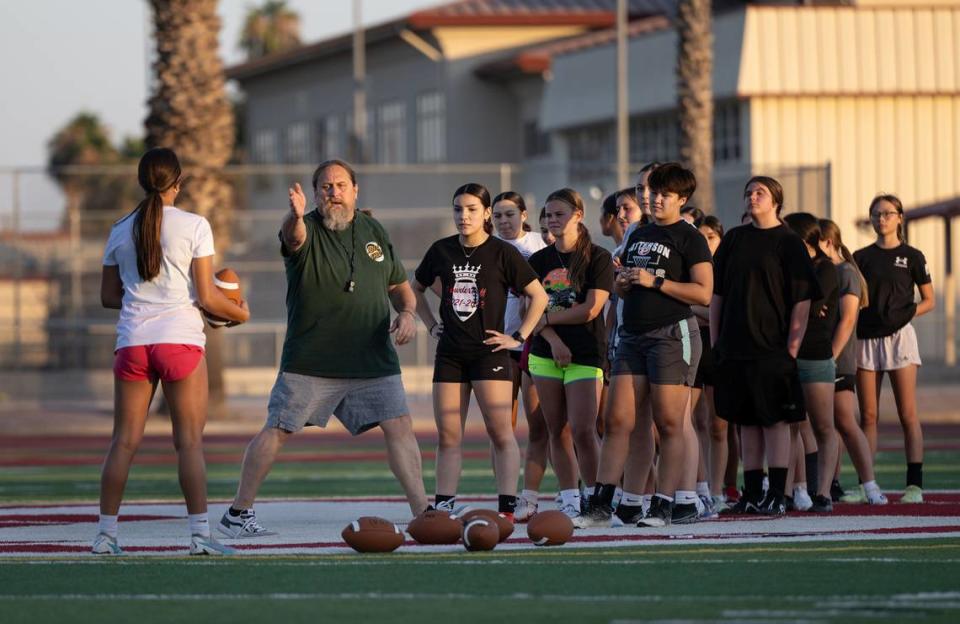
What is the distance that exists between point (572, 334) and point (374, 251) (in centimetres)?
164

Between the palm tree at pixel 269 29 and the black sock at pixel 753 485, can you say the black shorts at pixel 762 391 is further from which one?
the palm tree at pixel 269 29

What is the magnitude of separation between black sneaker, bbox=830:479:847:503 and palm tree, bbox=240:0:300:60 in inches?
3298

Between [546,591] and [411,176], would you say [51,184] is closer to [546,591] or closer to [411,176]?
[411,176]

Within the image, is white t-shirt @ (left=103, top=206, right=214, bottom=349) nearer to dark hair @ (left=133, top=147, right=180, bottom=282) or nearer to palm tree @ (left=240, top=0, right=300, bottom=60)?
dark hair @ (left=133, top=147, right=180, bottom=282)

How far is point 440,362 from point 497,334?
0.44 metres

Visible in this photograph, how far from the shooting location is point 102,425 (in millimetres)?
26078

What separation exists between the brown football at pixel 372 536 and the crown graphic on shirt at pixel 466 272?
200 cm

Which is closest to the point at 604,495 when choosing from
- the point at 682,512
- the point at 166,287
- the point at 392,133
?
the point at 682,512

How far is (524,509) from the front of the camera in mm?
12133

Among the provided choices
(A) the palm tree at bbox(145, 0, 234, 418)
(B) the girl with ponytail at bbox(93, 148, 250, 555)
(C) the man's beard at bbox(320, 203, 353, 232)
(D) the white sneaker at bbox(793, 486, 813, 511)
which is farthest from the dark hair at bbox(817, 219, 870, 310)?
Result: (A) the palm tree at bbox(145, 0, 234, 418)

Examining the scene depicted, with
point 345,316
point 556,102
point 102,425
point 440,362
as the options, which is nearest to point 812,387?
point 440,362

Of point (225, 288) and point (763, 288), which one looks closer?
point (225, 288)

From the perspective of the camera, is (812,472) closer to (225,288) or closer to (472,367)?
(472,367)

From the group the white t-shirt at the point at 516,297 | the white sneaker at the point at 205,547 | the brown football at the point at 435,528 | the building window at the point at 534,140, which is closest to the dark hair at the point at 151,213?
the white sneaker at the point at 205,547
